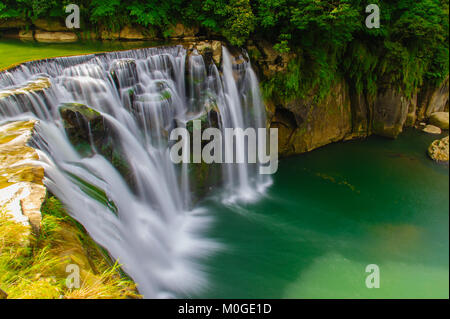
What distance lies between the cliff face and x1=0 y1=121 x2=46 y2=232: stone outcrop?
711 centimetres

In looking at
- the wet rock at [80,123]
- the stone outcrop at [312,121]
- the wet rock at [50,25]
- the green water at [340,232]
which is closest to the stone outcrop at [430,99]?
the green water at [340,232]

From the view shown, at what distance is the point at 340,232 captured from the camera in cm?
727

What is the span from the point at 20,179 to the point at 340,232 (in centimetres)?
703

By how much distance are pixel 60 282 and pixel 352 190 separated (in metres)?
8.59

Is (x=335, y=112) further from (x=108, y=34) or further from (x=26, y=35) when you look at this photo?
(x=26, y=35)

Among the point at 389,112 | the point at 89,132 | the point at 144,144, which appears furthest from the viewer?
the point at 389,112

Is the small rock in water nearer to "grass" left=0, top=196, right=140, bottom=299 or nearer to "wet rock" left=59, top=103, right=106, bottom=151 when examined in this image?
"wet rock" left=59, top=103, right=106, bottom=151

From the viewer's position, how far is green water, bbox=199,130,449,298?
5.76 m

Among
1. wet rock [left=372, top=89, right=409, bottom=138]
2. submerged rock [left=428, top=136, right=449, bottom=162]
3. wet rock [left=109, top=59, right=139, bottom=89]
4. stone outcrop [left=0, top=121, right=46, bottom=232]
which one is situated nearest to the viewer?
stone outcrop [left=0, top=121, right=46, bottom=232]

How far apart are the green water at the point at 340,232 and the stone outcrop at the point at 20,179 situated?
3.90 meters

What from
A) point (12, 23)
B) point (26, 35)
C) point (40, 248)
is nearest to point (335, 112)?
point (40, 248)

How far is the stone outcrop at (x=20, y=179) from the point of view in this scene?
246 cm

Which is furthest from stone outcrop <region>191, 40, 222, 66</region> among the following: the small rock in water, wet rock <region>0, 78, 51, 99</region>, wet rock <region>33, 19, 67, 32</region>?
the small rock in water
